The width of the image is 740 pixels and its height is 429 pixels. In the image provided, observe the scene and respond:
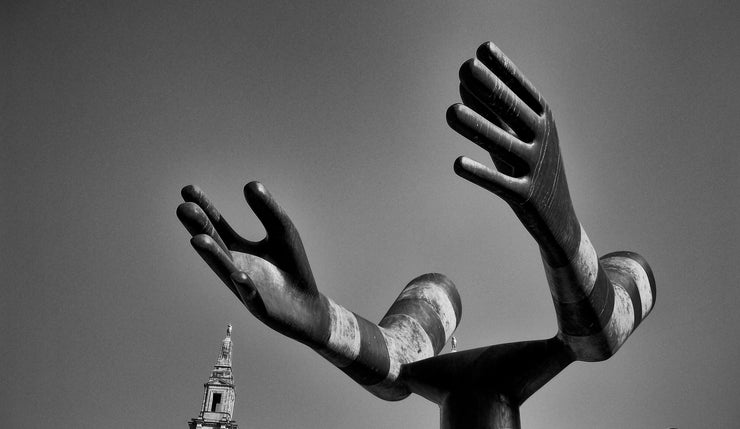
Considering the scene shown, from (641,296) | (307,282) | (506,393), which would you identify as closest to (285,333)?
(307,282)

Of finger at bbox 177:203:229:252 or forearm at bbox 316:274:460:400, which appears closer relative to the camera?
finger at bbox 177:203:229:252

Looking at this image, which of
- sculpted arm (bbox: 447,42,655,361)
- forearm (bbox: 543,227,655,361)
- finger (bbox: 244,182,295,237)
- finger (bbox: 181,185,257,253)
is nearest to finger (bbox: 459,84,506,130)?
sculpted arm (bbox: 447,42,655,361)

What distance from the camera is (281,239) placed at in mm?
3016

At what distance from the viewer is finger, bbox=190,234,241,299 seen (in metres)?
2.58

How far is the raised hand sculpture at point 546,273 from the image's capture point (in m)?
2.53

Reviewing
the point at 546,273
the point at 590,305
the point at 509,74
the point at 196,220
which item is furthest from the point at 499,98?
the point at 196,220

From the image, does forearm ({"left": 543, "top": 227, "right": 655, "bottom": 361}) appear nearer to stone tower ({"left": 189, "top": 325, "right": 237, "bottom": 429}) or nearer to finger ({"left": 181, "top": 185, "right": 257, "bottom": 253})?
finger ({"left": 181, "top": 185, "right": 257, "bottom": 253})

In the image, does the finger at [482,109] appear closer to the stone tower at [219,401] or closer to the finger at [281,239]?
the finger at [281,239]

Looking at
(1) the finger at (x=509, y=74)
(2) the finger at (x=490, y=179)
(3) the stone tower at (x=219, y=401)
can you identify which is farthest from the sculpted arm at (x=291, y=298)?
(3) the stone tower at (x=219, y=401)

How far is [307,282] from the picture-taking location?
3.14m

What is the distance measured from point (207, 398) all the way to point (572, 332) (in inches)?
1905

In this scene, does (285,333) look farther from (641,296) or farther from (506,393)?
(641,296)

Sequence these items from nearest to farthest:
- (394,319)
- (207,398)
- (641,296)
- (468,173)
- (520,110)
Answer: (468,173), (520,110), (641,296), (394,319), (207,398)

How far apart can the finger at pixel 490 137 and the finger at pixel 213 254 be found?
1.15m
